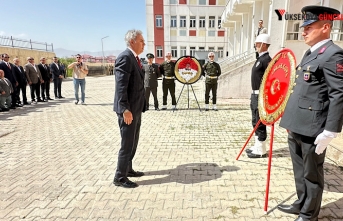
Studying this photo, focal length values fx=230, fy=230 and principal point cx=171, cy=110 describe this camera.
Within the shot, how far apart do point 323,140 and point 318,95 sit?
16.7 inches

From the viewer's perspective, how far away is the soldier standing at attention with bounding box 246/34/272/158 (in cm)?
406

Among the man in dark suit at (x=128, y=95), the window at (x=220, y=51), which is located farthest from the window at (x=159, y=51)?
the man in dark suit at (x=128, y=95)

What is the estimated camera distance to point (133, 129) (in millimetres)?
A: 3299

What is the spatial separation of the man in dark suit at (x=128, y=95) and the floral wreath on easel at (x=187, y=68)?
17.7ft

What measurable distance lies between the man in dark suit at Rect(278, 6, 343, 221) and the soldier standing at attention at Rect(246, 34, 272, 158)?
170 centimetres

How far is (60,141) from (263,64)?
191 inches

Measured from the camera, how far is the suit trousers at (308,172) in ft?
7.55

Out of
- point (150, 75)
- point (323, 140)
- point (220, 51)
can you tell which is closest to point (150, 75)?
point (150, 75)

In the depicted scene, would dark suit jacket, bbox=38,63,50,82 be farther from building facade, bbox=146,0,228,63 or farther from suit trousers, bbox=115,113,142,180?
building facade, bbox=146,0,228,63

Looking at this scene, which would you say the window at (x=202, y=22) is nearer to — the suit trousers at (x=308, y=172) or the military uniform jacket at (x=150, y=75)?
the military uniform jacket at (x=150, y=75)

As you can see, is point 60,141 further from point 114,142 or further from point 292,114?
point 292,114

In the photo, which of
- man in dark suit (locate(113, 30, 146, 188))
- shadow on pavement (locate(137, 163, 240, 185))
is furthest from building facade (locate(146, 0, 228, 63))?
man in dark suit (locate(113, 30, 146, 188))

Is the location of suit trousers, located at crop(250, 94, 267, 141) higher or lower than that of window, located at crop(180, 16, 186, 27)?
lower

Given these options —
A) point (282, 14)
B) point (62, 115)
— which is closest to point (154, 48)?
point (282, 14)
